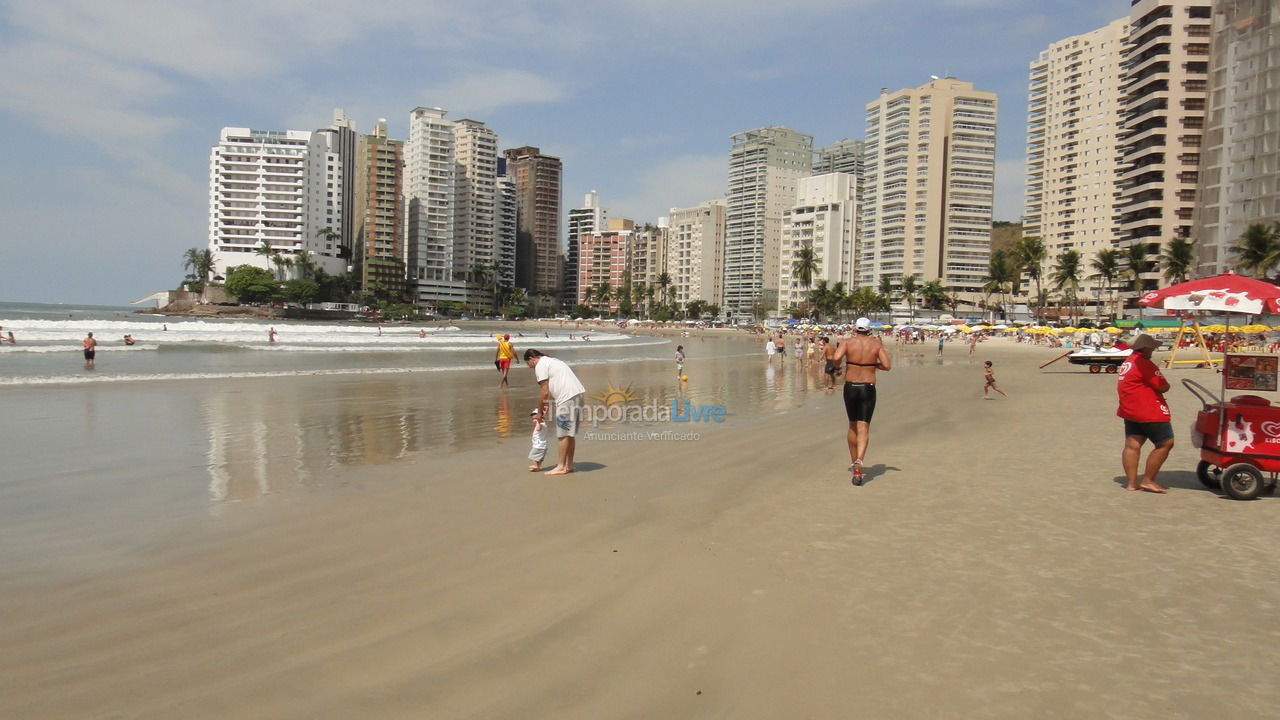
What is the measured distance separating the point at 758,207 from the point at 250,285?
352 ft

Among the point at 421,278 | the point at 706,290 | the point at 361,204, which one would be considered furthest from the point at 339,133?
the point at 706,290

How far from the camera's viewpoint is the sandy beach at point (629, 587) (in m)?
3.26

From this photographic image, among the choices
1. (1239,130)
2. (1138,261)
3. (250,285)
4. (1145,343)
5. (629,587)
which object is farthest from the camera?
(250,285)

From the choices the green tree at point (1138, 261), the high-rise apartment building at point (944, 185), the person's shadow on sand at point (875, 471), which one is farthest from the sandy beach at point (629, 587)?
the high-rise apartment building at point (944, 185)

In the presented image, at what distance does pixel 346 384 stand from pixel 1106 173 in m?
115

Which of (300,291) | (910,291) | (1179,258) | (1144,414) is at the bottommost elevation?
(1144,414)

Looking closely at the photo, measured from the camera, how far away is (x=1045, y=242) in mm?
110188

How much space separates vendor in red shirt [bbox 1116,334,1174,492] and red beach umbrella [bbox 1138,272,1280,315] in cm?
77

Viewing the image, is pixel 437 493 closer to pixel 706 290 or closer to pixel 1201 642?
pixel 1201 642

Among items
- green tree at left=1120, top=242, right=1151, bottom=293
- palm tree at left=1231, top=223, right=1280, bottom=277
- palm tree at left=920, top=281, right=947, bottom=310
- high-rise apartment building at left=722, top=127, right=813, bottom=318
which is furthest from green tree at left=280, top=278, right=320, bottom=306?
palm tree at left=1231, top=223, right=1280, bottom=277

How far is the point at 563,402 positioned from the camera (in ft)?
26.2

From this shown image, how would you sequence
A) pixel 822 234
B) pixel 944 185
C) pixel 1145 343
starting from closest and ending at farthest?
1. pixel 1145 343
2. pixel 944 185
3. pixel 822 234

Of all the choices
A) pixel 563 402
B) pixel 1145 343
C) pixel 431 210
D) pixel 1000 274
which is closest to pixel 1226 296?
pixel 1145 343

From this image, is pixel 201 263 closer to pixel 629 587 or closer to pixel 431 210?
pixel 431 210
